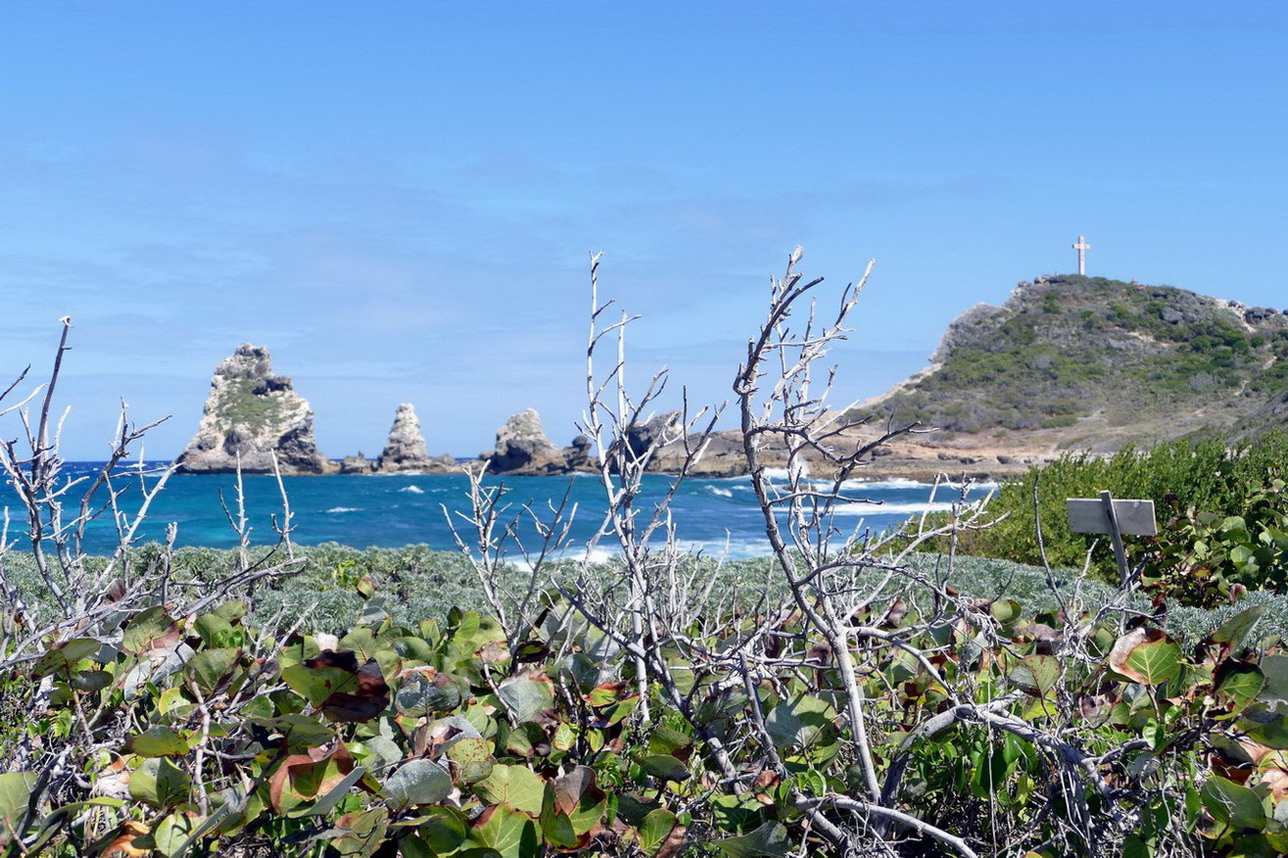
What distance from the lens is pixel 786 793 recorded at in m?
1.64

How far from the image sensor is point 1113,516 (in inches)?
205

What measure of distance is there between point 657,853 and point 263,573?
39.4 inches

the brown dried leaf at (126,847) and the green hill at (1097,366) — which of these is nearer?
the brown dried leaf at (126,847)

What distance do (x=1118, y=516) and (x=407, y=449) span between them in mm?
93427

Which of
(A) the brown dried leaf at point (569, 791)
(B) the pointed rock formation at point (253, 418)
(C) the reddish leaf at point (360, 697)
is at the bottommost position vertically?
(A) the brown dried leaf at point (569, 791)

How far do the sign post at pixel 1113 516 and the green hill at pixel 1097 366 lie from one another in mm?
56642

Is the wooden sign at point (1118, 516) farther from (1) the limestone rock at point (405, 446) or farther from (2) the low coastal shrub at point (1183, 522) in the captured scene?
(1) the limestone rock at point (405, 446)

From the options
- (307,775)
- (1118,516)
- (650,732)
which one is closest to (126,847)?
(307,775)

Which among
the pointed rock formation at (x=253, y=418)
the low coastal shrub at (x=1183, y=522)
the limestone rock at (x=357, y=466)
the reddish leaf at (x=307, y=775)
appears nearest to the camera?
the reddish leaf at (x=307, y=775)

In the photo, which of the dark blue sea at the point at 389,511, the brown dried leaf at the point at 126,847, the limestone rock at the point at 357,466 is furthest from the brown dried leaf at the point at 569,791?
the limestone rock at the point at 357,466

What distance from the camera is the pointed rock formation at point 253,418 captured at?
8831 centimetres

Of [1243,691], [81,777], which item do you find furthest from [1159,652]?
[81,777]

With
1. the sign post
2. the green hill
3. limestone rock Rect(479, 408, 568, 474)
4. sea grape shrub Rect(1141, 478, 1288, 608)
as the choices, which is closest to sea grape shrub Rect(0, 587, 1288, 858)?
the sign post

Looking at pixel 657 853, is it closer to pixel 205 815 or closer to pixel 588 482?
pixel 205 815
